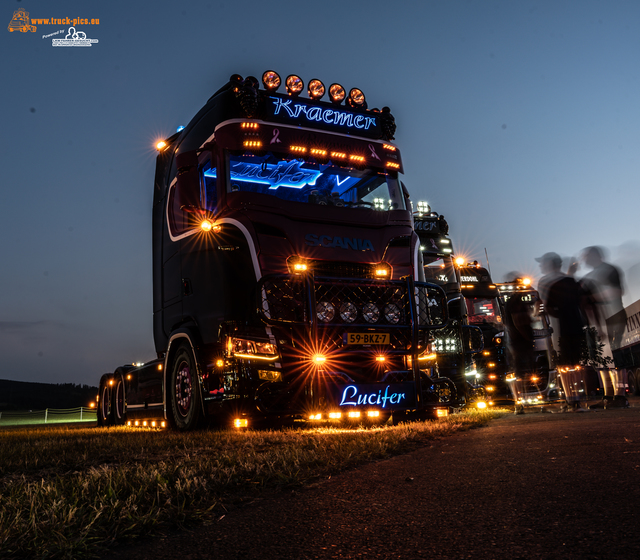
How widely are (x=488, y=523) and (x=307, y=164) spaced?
5415mm

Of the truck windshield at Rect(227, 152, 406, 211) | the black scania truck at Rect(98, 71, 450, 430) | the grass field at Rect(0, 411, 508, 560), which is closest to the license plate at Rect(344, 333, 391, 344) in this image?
the black scania truck at Rect(98, 71, 450, 430)

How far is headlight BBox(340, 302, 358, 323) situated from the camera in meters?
6.39

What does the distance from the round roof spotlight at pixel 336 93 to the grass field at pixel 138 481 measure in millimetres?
4564

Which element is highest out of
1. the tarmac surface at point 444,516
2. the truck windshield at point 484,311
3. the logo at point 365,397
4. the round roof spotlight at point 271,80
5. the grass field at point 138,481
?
the round roof spotlight at point 271,80

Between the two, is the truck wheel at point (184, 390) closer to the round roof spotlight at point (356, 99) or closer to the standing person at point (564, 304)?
the round roof spotlight at point (356, 99)

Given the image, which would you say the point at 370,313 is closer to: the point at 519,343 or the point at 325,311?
the point at 325,311

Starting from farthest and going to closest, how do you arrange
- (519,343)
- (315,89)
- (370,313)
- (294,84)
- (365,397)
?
1. (519,343)
2. (315,89)
3. (294,84)
4. (370,313)
5. (365,397)

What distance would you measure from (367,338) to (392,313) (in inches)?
18.6

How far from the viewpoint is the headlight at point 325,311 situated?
627 centimetres

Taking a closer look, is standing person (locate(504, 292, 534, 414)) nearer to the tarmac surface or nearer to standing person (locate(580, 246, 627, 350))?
standing person (locate(580, 246, 627, 350))

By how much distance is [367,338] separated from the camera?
641 centimetres

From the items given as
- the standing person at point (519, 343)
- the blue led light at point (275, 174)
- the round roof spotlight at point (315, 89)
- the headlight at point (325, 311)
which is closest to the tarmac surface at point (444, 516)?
the headlight at point (325, 311)

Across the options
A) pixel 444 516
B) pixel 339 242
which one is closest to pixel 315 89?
pixel 339 242

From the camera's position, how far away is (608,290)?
7.75 meters
